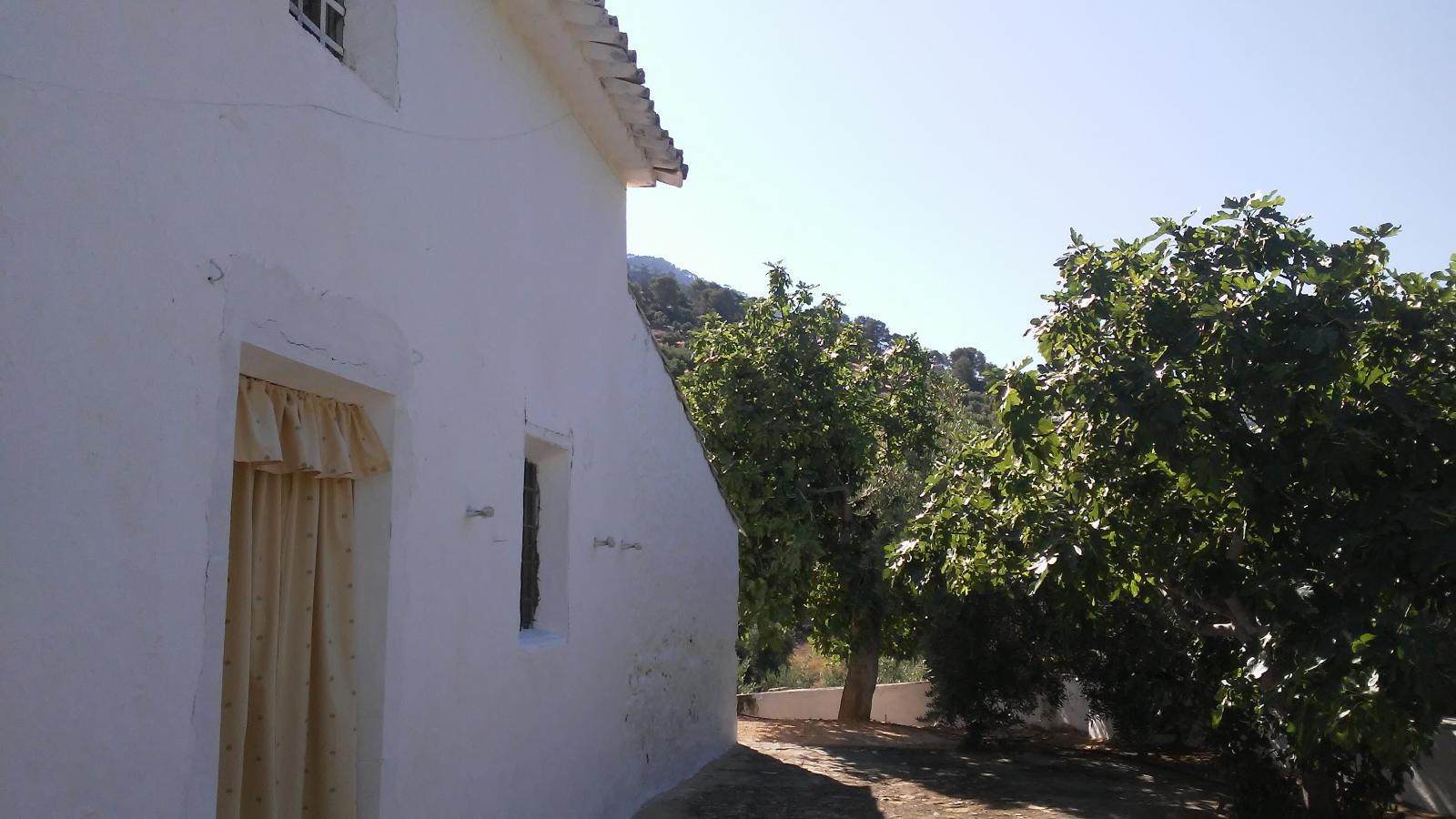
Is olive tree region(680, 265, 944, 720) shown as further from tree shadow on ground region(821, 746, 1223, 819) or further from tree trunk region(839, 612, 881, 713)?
tree shadow on ground region(821, 746, 1223, 819)

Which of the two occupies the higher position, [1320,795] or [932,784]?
[1320,795]

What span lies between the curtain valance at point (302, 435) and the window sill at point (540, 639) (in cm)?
203

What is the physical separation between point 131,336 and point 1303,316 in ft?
20.4

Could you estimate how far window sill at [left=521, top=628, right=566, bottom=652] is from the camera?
6840 millimetres

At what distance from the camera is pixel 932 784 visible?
10.9m

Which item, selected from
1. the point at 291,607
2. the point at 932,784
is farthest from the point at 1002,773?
the point at 291,607

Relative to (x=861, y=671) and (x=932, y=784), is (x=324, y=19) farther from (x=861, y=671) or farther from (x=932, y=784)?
(x=861, y=671)

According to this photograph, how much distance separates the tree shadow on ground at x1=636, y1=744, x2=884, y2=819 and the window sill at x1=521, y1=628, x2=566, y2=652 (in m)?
2.14

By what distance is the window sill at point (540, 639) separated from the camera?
6.84 meters

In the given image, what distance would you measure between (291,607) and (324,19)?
8.58 ft

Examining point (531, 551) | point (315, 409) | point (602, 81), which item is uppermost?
point (602, 81)

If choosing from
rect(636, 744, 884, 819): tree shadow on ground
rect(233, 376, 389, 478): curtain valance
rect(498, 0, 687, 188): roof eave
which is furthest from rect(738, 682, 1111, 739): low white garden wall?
rect(233, 376, 389, 478): curtain valance

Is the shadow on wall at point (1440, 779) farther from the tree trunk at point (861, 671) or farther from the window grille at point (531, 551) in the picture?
the tree trunk at point (861, 671)

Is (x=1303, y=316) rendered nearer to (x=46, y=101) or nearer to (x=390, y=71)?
(x=390, y=71)
